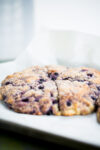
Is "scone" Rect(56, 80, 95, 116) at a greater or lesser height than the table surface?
greater

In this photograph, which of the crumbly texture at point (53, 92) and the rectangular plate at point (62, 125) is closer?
the rectangular plate at point (62, 125)

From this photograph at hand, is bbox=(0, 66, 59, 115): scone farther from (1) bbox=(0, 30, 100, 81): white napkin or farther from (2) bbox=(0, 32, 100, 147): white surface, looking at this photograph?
(1) bbox=(0, 30, 100, 81): white napkin

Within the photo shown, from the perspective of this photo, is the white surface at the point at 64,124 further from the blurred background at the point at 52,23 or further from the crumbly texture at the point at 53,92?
the blurred background at the point at 52,23

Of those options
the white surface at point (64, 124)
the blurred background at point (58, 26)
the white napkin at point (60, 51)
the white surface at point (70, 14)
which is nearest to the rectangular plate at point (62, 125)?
the white surface at point (64, 124)

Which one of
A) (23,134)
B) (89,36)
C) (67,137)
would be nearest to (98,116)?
(67,137)

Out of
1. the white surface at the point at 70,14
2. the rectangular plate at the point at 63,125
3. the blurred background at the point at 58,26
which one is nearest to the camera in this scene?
the rectangular plate at the point at 63,125

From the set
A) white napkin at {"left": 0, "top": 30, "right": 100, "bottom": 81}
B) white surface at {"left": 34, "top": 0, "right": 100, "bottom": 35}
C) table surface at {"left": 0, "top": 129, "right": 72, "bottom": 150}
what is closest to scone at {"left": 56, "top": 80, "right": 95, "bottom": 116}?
table surface at {"left": 0, "top": 129, "right": 72, "bottom": 150}
